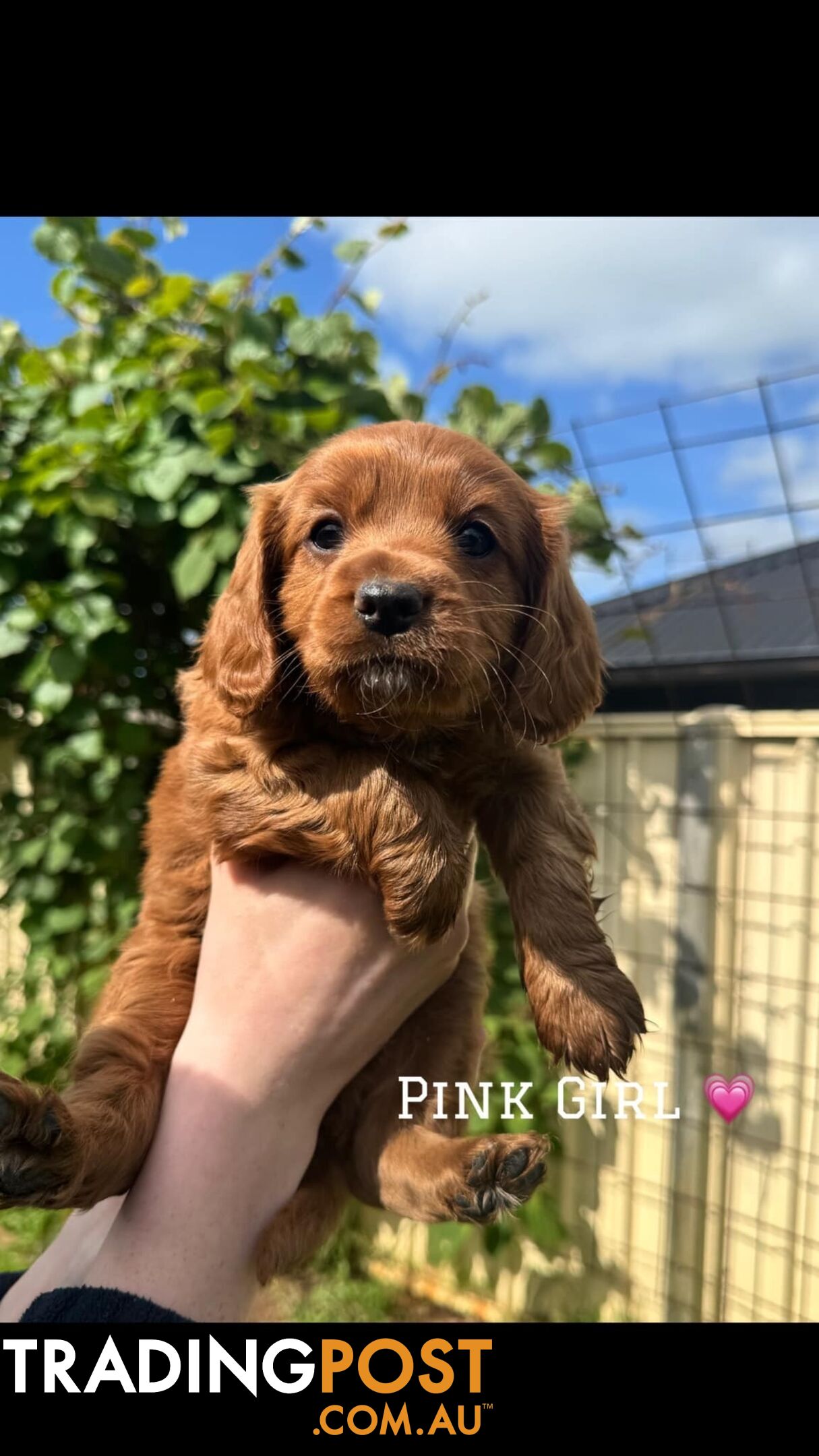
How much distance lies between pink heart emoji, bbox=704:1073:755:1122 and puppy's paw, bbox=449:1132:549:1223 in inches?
59.1

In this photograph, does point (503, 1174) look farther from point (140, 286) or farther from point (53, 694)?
point (140, 286)

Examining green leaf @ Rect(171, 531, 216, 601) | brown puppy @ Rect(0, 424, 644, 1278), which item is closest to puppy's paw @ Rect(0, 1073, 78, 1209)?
brown puppy @ Rect(0, 424, 644, 1278)

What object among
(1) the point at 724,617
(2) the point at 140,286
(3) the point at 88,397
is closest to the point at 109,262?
(2) the point at 140,286

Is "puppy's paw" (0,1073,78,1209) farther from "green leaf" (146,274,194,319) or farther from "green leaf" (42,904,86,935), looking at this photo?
"green leaf" (146,274,194,319)

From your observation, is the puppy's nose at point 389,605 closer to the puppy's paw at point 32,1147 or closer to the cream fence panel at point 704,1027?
the puppy's paw at point 32,1147

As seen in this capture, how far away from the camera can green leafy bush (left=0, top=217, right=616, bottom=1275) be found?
288 cm

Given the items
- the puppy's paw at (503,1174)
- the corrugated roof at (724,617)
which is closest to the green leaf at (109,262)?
the corrugated roof at (724,617)

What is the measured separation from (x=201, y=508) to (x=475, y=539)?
50.5 inches

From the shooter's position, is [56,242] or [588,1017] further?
[56,242]

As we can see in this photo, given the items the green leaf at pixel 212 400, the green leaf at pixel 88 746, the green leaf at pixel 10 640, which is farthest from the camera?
the green leaf at pixel 88 746

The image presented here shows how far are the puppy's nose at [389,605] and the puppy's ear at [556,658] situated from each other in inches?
13.9

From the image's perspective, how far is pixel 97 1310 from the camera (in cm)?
157

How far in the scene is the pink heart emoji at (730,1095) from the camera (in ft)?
9.58

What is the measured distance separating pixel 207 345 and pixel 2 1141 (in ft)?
7.47
